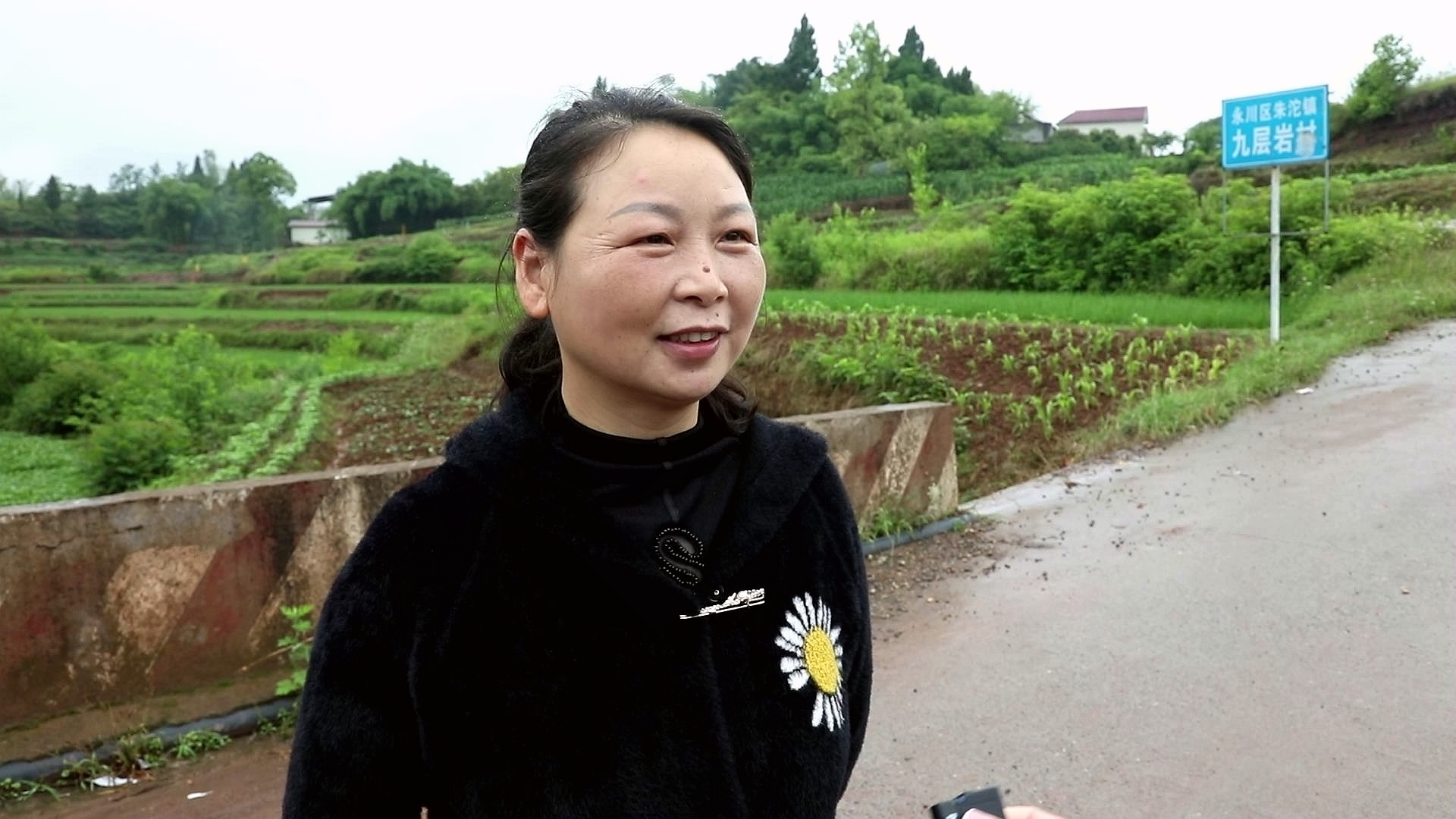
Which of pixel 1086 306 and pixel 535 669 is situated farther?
pixel 1086 306

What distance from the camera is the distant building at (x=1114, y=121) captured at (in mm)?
88562

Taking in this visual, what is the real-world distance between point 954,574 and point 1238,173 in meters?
28.5

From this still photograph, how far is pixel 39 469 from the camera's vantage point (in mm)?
12641

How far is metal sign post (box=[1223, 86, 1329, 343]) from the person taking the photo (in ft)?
35.6

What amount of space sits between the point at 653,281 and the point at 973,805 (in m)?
0.62

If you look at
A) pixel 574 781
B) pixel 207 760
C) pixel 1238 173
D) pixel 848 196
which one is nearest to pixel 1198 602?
pixel 207 760

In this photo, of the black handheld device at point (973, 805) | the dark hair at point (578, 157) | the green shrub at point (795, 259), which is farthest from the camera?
the green shrub at point (795, 259)

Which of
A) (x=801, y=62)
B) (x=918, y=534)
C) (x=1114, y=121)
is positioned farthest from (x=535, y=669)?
(x=1114, y=121)

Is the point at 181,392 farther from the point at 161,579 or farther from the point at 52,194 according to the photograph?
the point at 52,194

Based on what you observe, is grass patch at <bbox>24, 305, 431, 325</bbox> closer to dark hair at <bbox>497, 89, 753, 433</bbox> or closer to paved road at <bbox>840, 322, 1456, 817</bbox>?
paved road at <bbox>840, 322, 1456, 817</bbox>

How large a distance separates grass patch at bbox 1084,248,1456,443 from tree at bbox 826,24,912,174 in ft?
137

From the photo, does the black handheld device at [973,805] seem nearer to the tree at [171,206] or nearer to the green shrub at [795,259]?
the green shrub at [795,259]

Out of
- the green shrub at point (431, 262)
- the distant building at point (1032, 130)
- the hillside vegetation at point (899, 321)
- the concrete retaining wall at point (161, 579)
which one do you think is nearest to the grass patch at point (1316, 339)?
the hillside vegetation at point (899, 321)

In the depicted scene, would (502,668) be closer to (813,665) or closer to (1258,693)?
(813,665)
